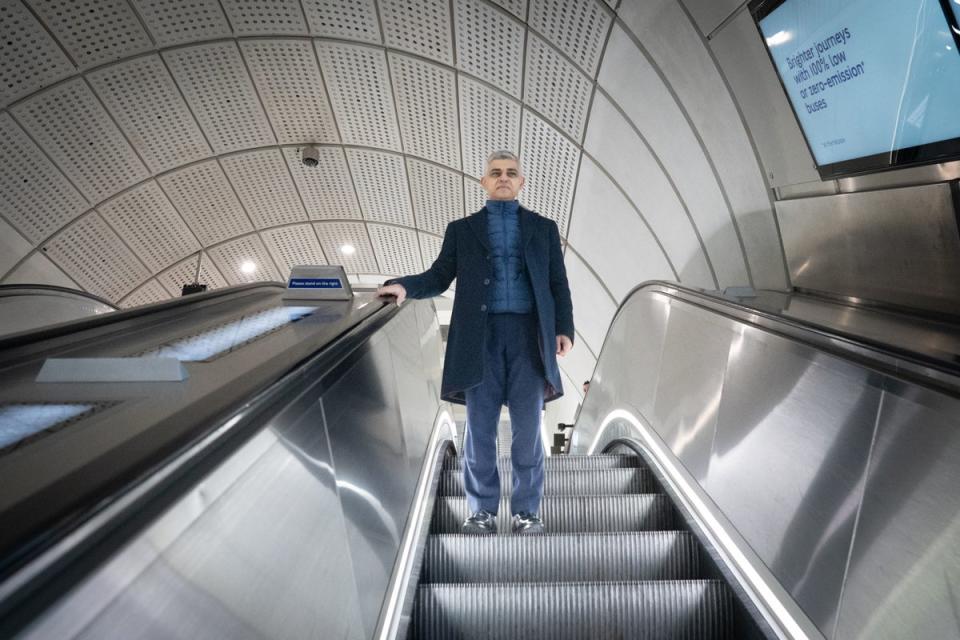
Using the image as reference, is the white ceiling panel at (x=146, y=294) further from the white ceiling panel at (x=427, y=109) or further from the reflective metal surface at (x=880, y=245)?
the reflective metal surface at (x=880, y=245)

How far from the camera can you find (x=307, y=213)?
11.7 meters

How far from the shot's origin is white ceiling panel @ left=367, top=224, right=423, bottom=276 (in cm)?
1215

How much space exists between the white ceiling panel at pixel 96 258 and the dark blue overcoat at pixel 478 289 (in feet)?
25.7

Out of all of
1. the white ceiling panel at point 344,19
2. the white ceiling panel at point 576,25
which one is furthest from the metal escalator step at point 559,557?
the white ceiling panel at point 344,19

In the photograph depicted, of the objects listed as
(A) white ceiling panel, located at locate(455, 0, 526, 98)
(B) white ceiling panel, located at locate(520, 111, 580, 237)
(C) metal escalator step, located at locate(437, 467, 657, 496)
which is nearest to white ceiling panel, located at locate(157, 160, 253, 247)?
(A) white ceiling panel, located at locate(455, 0, 526, 98)

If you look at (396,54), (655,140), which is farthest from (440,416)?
(396,54)

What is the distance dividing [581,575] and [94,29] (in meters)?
7.68

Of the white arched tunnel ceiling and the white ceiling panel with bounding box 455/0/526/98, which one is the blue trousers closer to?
the white arched tunnel ceiling

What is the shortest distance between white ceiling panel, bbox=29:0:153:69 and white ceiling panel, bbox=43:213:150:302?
2.54 meters

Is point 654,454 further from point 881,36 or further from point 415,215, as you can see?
point 415,215

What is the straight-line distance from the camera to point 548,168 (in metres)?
8.80

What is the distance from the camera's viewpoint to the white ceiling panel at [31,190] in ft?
24.9

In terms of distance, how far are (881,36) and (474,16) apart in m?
5.11

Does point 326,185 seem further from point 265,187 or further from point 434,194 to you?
point 434,194
